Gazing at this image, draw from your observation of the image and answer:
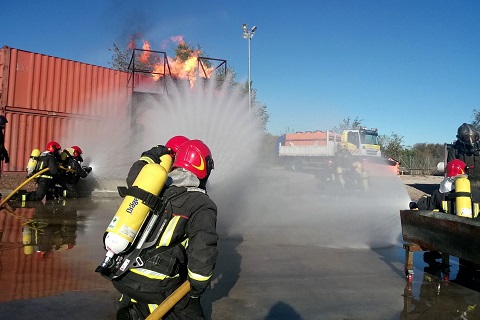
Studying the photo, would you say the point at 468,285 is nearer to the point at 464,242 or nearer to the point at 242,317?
the point at 464,242

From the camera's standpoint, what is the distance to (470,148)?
25.1ft

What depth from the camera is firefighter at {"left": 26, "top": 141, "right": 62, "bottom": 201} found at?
32.4 feet

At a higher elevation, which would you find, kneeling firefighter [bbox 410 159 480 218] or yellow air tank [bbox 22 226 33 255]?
kneeling firefighter [bbox 410 159 480 218]

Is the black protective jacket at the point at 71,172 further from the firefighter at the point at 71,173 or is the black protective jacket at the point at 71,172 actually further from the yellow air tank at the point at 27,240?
the yellow air tank at the point at 27,240

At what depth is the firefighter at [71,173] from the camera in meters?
11.2

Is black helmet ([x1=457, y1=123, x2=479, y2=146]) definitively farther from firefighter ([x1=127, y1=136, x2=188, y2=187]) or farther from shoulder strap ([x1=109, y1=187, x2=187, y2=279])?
shoulder strap ([x1=109, y1=187, x2=187, y2=279])

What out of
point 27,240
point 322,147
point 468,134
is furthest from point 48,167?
point 322,147

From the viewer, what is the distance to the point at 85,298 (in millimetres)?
3914

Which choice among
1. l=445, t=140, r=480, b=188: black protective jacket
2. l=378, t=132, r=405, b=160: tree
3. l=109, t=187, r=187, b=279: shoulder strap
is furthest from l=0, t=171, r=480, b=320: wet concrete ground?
l=378, t=132, r=405, b=160: tree

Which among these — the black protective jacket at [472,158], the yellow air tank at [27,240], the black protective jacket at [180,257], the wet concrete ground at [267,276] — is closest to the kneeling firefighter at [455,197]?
the wet concrete ground at [267,276]

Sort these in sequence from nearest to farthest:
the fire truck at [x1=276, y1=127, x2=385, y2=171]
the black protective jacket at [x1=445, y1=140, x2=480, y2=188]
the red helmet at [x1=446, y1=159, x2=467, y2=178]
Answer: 1. the red helmet at [x1=446, y1=159, x2=467, y2=178]
2. the black protective jacket at [x1=445, y1=140, x2=480, y2=188]
3. the fire truck at [x1=276, y1=127, x2=385, y2=171]

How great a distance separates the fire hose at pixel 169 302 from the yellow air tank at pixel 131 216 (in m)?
0.41

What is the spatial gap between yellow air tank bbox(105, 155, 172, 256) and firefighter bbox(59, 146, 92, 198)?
990cm

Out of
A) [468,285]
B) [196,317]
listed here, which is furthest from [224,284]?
[468,285]
